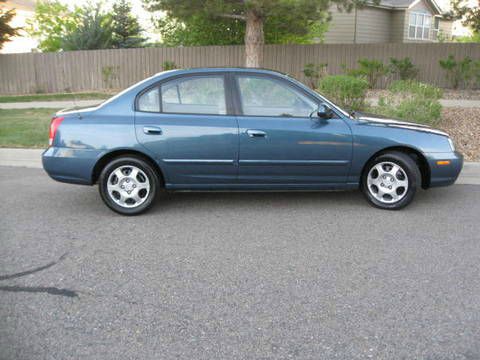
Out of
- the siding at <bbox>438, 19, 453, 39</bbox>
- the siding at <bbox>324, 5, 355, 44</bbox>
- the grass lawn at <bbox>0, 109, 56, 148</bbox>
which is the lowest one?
the grass lawn at <bbox>0, 109, 56, 148</bbox>

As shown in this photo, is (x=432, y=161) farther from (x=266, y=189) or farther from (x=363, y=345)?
(x=363, y=345)

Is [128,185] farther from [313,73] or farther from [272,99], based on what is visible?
[313,73]

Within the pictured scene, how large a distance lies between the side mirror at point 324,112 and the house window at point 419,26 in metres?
30.5

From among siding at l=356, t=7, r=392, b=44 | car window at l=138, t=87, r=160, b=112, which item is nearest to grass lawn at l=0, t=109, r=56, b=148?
car window at l=138, t=87, r=160, b=112

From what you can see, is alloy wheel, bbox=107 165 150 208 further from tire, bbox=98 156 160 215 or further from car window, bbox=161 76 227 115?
car window, bbox=161 76 227 115

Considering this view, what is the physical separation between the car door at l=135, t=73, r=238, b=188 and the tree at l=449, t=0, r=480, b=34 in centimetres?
1413

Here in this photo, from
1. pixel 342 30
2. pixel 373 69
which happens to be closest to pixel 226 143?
pixel 373 69

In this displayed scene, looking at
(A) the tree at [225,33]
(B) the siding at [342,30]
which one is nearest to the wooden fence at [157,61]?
(A) the tree at [225,33]

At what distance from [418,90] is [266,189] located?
5.99m

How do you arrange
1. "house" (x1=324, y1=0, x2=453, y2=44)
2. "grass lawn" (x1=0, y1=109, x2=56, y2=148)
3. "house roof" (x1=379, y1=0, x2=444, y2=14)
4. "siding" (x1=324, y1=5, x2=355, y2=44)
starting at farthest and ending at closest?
"house roof" (x1=379, y1=0, x2=444, y2=14) < "house" (x1=324, y1=0, x2=453, y2=44) < "siding" (x1=324, y1=5, x2=355, y2=44) < "grass lawn" (x1=0, y1=109, x2=56, y2=148)

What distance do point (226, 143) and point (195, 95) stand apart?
0.67 m

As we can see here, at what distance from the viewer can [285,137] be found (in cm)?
562

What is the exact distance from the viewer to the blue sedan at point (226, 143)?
18.3ft

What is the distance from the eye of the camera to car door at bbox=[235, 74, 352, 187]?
563cm
